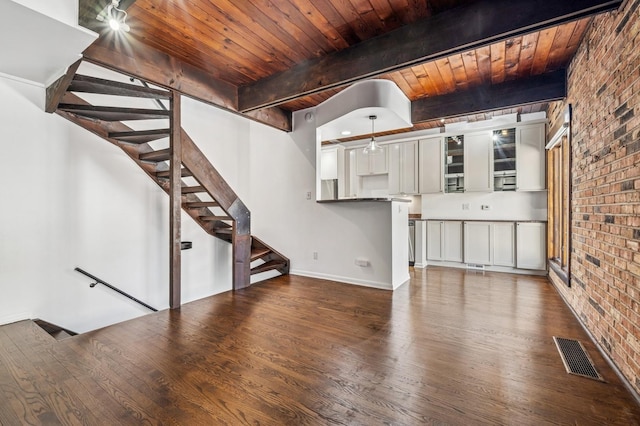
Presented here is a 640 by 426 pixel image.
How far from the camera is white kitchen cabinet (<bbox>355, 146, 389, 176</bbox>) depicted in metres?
6.20

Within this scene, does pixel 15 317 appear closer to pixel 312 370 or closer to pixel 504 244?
pixel 312 370

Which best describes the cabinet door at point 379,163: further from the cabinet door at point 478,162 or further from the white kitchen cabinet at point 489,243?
the white kitchen cabinet at point 489,243

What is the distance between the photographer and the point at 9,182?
2.65m

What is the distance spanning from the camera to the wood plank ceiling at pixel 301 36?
86.4 inches

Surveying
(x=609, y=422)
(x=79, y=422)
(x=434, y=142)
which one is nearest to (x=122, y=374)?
(x=79, y=422)

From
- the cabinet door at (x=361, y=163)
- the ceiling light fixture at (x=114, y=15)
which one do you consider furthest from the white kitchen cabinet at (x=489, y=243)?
the ceiling light fixture at (x=114, y=15)

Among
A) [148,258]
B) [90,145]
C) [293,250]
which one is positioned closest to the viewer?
[90,145]

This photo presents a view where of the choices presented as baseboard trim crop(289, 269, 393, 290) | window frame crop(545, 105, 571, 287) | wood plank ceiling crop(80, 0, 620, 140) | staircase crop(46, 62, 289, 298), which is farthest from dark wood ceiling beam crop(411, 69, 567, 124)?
staircase crop(46, 62, 289, 298)

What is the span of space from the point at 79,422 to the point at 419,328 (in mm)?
2430

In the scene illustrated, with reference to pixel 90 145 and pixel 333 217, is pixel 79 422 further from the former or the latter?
pixel 333 217

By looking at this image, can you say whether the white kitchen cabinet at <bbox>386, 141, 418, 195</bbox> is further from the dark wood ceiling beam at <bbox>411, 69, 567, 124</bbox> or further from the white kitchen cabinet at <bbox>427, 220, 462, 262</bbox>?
the dark wood ceiling beam at <bbox>411, 69, 567, 124</bbox>

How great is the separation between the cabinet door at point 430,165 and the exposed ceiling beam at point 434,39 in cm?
338

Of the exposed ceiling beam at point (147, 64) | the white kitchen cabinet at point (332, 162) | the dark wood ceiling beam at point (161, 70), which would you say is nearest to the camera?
the exposed ceiling beam at point (147, 64)

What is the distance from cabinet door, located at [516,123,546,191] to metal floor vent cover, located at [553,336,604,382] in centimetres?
320
